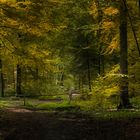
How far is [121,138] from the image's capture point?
42.5 feet

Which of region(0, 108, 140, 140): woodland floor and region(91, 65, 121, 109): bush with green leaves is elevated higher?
region(91, 65, 121, 109): bush with green leaves

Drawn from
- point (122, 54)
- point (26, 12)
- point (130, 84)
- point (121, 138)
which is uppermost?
point (26, 12)

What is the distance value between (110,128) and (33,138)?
10.5 feet

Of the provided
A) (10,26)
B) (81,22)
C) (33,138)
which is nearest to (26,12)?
(10,26)

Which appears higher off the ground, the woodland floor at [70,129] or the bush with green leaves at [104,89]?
the bush with green leaves at [104,89]

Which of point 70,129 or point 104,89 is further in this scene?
point 104,89

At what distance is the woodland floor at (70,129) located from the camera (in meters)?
13.4

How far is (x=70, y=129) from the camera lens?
15.2 m

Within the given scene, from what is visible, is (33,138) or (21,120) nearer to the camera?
(33,138)

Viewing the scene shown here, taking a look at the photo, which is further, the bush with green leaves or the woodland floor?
the bush with green leaves

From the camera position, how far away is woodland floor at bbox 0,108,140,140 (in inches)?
529

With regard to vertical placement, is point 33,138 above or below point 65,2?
below

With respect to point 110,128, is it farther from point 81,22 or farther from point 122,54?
point 81,22

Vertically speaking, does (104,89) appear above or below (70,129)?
above
